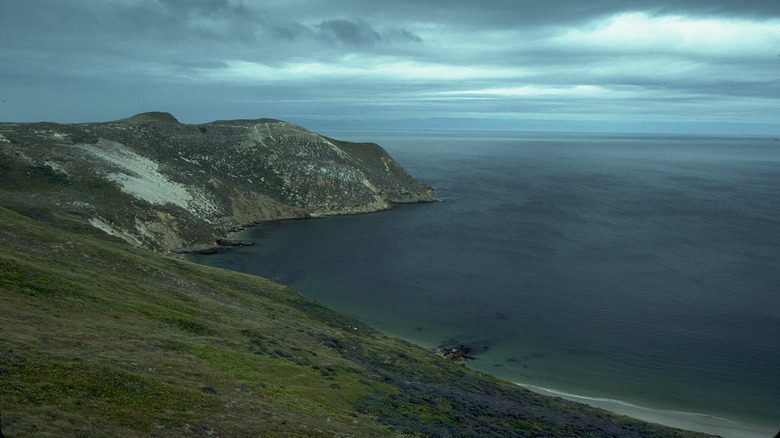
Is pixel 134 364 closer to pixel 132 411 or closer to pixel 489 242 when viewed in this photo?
pixel 132 411

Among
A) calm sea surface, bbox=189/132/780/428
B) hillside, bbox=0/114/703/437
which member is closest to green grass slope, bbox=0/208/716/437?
hillside, bbox=0/114/703/437

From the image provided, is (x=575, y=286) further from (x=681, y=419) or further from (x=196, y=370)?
(x=196, y=370)

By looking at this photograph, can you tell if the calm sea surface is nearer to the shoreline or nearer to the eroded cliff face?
the shoreline

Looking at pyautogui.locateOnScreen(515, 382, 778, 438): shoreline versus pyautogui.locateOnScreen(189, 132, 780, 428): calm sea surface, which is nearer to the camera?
pyautogui.locateOnScreen(515, 382, 778, 438): shoreline

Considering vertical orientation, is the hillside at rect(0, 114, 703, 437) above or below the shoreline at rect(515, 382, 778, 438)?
above

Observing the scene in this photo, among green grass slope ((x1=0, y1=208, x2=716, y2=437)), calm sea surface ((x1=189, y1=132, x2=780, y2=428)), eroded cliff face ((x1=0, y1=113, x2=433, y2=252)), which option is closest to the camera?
green grass slope ((x1=0, y1=208, x2=716, y2=437))

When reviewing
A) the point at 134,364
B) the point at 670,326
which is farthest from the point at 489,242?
the point at 134,364

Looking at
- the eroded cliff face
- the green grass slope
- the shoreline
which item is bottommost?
the shoreline
